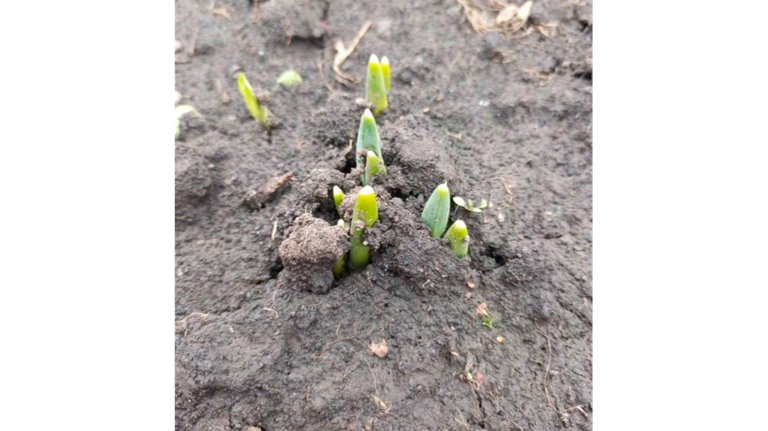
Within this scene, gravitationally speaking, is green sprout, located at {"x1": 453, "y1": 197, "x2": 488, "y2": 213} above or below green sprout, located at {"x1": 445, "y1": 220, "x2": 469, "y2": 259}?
above

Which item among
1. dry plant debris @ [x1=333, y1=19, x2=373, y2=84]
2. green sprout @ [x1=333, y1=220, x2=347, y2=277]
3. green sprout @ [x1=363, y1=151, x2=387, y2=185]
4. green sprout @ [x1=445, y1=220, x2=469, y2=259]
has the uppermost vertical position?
dry plant debris @ [x1=333, y1=19, x2=373, y2=84]

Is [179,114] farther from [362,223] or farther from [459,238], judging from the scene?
[459,238]

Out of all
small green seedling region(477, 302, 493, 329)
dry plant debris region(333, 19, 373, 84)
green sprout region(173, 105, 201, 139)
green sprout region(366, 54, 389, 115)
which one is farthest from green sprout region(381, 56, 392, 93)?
small green seedling region(477, 302, 493, 329)

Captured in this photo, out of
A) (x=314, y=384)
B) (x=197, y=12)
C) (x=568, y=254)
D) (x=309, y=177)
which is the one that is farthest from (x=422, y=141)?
(x=197, y=12)

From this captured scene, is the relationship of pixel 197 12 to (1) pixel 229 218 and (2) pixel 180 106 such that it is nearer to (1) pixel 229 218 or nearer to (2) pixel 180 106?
(2) pixel 180 106

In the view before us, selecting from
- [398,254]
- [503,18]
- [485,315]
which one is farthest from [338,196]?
[503,18]

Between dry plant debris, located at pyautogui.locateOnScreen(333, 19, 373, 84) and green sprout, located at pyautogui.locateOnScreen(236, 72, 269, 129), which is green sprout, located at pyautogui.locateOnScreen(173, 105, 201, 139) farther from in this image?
dry plant debris, located at pyautogui.locateOnScreen(333, 19, 373, 84)
